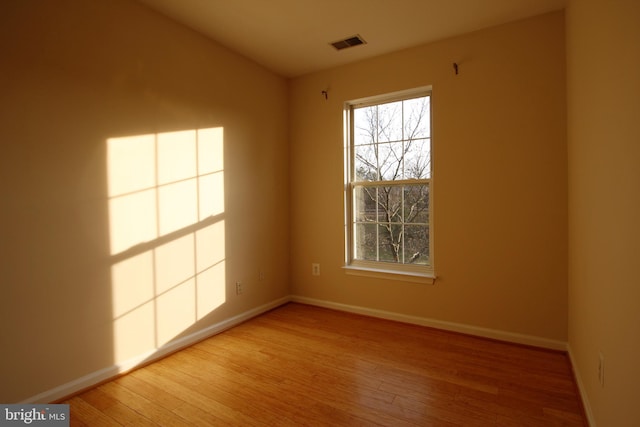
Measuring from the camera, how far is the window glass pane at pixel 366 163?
3447 millimetres

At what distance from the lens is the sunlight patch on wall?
224cm

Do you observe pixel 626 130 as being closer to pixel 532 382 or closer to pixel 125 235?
pixel 532 382

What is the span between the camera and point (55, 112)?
195cm

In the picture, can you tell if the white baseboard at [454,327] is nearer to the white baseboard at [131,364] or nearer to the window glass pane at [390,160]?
the white baseboard at [131,364]

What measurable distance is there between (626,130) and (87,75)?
2.85 metres

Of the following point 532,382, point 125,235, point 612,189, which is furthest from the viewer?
point 125,235

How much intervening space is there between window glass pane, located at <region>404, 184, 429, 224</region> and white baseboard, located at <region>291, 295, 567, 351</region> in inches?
37.7

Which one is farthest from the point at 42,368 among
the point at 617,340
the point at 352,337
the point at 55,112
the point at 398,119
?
the point at 398,119

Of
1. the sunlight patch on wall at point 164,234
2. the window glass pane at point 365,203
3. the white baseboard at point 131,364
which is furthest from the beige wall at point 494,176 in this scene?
the sunlight patch on wall at point 164,234

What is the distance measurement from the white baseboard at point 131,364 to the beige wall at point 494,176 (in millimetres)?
1369

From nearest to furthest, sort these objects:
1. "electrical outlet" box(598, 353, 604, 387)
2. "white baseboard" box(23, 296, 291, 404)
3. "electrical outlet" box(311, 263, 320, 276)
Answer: "electrical outlet" box(598, 353, 604, 387) → "white baseboard" box(23, 296, 291, 404) → "electrical outlet" box(311, 263, 320, 276)

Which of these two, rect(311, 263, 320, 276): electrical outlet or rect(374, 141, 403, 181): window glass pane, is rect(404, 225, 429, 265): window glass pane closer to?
rect(374, 141, 403, 181): window glass pane

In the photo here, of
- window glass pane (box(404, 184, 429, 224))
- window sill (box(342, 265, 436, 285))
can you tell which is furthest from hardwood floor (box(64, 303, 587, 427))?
window glass pane (box(404, 184, 429, 224))

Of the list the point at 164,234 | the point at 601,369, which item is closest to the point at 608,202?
the point at 601,369
